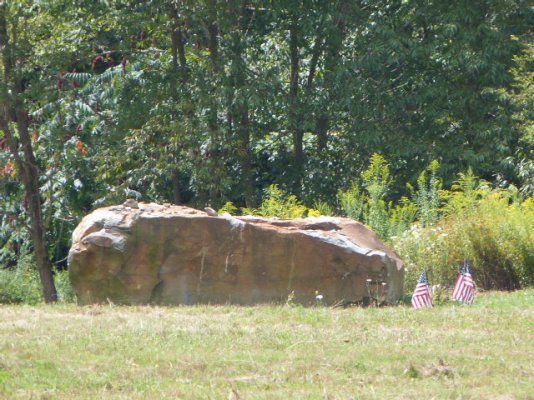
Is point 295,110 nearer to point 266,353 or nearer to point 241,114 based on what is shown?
point 241,114

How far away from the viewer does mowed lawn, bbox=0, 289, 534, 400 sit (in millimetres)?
6824

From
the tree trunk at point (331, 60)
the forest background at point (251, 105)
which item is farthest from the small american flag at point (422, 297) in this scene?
the tree trunk at point (331, 60)

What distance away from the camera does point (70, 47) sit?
17.6 metres

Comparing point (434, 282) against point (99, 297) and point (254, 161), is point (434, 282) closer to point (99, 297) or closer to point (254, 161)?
point (99, 297)

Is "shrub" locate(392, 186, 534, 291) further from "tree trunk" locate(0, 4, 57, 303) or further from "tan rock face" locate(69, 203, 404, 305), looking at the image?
"tree trunk" locate(0, 4, 57, 303)

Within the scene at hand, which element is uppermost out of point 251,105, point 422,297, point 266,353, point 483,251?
point 251,105

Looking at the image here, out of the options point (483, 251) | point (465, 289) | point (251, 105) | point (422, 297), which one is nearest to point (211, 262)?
point (422, 297)

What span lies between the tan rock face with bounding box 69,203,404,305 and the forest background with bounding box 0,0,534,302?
4.92m

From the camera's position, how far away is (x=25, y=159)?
57.0ft

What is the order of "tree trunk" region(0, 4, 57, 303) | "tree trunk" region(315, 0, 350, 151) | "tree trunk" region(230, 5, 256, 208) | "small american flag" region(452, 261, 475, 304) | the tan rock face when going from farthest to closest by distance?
"tree trunk" region(315, 0, 350, 151) < "tree trunk" region(230, 5, 256, 208) < "tree trunk" region(0, 4, 57, 303) < "small american flag" region(452, 261, 475, 304) < the tan rock face

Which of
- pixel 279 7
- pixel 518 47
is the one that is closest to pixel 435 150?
pixel 518 47

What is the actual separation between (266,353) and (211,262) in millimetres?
3179

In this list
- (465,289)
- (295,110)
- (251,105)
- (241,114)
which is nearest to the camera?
(465,289)

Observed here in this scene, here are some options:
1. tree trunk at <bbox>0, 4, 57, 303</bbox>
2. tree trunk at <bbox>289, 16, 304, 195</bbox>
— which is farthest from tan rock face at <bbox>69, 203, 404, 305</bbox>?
tree trunk at <bbox>289, 16, 304, 195</bbox>
